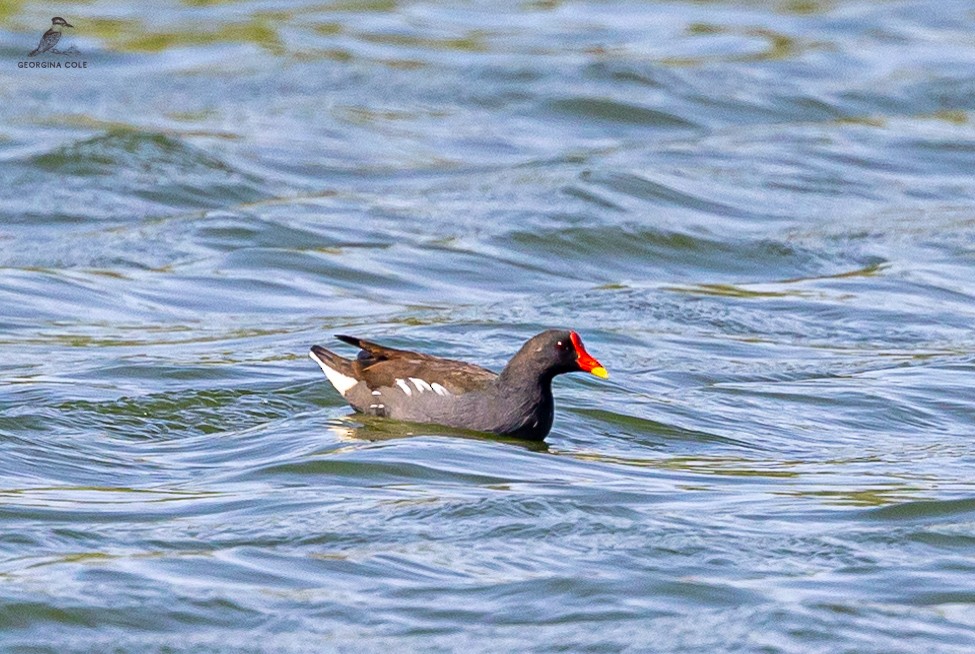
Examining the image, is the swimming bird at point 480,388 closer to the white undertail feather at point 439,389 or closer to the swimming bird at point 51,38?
the white undertail feather at point 439,389

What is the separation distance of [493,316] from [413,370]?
3.38 meters

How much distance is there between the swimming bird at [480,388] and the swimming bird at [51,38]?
43.3ft

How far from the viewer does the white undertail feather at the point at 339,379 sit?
10914 millimetres

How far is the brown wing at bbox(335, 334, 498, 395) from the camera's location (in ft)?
34.7

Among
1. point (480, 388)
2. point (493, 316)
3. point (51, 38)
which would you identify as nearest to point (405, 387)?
point (480, 388)

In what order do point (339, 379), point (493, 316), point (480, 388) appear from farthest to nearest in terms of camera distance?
point (493, 316) → point (339, 379) → point (480, 388)

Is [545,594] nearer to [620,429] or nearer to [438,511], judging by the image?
[438,511]

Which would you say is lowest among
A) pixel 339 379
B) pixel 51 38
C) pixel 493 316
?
pixel 493 316

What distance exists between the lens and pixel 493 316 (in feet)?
45.9

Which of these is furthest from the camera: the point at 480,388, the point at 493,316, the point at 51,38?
the point at 51,38

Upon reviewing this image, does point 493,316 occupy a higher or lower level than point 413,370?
lower
